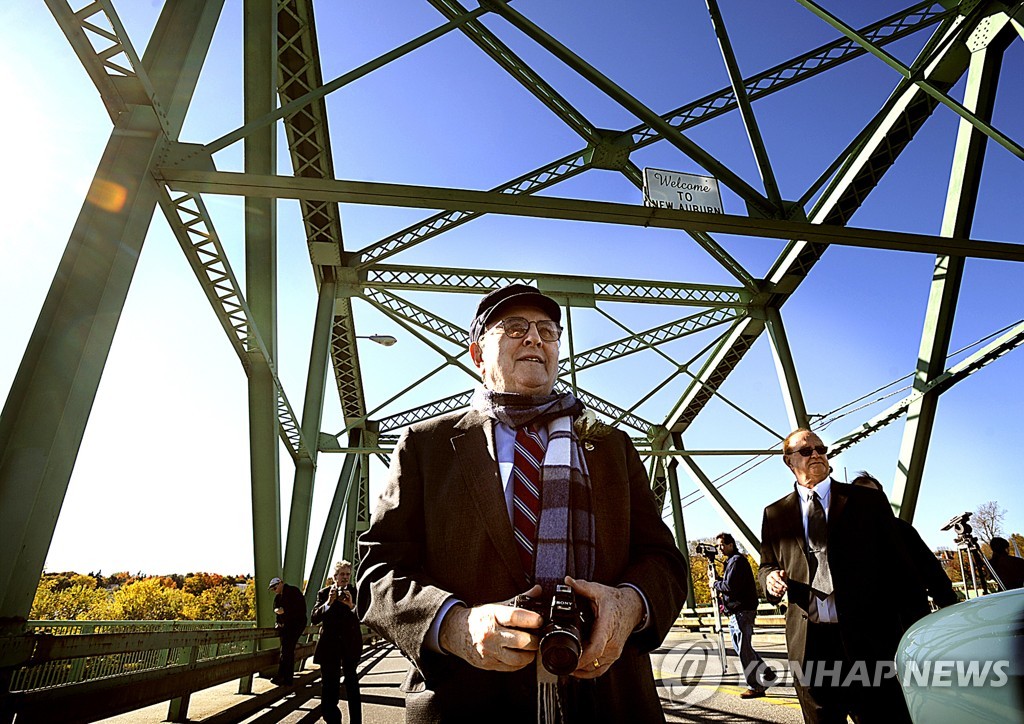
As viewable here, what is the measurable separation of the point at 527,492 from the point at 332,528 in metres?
15.1

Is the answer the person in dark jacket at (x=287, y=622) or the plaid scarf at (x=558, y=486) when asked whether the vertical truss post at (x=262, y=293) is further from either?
the plaid scarf at (x=558, y=486)

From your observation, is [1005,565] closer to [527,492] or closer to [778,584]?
[778,584]

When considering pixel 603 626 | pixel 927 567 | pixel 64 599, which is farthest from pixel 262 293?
pixel 64 599

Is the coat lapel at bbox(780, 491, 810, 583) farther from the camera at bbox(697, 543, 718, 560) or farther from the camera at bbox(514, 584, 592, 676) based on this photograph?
the camera at bbox(697, 543, 718, 560)

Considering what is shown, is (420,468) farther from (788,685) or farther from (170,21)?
(788,685)

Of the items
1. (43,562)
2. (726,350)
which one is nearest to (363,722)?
(43,562)

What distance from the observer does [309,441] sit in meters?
10.9

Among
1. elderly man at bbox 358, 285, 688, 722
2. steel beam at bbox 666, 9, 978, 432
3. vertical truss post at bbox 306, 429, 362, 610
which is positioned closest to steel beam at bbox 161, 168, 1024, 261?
steel beam at bbox 666, 9, 978, 432

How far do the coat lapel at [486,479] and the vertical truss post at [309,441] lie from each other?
379 inches

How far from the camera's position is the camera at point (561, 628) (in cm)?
114

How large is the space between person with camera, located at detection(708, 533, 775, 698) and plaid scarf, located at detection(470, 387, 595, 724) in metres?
6.75

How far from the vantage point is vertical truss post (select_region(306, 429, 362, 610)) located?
1352 centimetres

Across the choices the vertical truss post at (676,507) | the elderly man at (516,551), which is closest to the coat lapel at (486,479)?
the elderly man at (516,551)

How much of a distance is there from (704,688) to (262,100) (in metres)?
8.85
